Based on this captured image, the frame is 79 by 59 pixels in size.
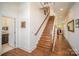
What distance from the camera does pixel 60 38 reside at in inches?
58.2

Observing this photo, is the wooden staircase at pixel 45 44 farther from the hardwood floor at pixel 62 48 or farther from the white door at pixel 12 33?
the white door at pixel 12 33

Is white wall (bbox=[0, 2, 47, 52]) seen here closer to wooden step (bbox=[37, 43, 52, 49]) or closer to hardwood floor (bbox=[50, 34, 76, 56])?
wooden step (bbox=[37, 43, 52, 49])

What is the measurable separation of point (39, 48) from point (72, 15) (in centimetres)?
87

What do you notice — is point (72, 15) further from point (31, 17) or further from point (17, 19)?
point (17, 19)

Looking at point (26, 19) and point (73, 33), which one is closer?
point (26, 19)

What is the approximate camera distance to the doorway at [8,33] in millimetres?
1347

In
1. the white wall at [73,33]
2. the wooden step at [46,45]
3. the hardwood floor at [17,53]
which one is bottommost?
the hardwood floor at [17,53]

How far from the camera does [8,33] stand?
142 cm

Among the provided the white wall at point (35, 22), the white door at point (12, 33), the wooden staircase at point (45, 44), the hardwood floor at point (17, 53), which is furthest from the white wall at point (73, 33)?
the white door at point (12, 33)

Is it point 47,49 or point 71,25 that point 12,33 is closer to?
point 47,49

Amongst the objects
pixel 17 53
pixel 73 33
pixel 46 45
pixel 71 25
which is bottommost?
pixel 17 53

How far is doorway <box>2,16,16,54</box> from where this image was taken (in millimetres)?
1347

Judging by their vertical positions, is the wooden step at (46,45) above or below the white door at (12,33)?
below

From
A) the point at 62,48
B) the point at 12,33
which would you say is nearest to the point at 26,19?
the point at 12,33
